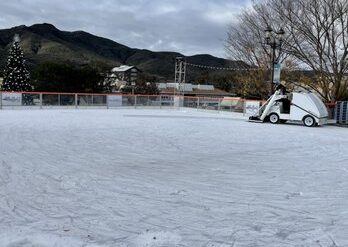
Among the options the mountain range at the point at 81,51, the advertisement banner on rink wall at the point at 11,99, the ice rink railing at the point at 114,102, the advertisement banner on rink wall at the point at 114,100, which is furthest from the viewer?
the mountain range at the point at 81,51

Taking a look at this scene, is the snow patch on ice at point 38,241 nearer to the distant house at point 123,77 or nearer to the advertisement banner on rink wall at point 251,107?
the advertisement banner on rink wall at point 251,107

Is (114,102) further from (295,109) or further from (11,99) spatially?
(295,109)

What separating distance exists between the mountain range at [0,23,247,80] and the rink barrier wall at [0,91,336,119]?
76.4 meters

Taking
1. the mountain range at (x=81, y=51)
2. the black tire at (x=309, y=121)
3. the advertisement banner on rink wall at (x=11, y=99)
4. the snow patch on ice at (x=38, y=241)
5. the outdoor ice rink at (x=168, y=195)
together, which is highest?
the mountain range at (x=81, y=51)

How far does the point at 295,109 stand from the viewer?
77.8 ft

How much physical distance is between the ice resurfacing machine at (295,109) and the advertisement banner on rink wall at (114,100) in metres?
16.7

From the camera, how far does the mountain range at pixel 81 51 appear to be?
12623cm

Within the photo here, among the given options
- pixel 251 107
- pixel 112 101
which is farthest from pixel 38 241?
pixel 112 101

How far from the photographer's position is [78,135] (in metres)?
14.5

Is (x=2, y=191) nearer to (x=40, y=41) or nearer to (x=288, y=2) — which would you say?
(x=288, y=2)

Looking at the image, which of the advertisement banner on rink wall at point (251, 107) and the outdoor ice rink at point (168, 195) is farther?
the advertisement banner on rink wall at point (251, 107)

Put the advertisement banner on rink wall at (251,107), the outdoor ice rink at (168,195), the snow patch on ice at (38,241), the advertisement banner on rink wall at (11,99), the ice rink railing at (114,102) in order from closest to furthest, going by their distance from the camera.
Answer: the snow patch on ice at (38,241), the outdoor ice rink at (168,195), the advertisement banner on rink wall at (251,107), the advertisement banner on rink wall at (11,99), the ice rink railing at (114,102)

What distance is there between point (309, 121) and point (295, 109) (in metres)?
0.99

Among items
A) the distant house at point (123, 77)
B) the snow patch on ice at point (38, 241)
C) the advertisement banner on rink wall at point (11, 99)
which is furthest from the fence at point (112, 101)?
the distant house at point (123, 77)
